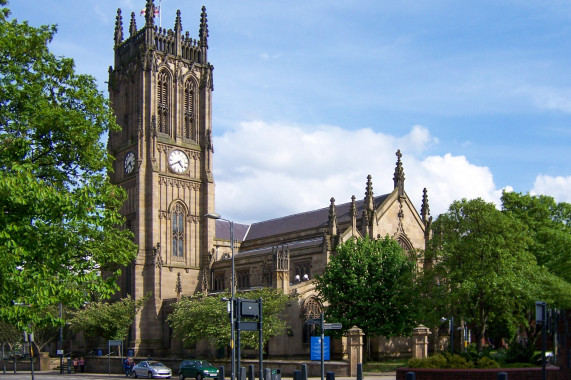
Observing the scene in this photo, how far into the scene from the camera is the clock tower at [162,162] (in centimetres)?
7281

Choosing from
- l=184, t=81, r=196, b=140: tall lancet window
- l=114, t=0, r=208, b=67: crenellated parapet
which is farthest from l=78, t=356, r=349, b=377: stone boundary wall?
l=114, t=0, r=208, b=67: crenellated parapet

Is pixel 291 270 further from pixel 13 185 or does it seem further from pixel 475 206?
pixel 13 185

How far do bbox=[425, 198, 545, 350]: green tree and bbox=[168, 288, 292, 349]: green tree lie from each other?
39.8ft

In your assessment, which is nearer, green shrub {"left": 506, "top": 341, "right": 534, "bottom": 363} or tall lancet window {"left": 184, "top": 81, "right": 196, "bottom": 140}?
green shrub {"left": 506, "top": 341, "right": 534, "bottom": 363}

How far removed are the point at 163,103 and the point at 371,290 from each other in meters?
38.2

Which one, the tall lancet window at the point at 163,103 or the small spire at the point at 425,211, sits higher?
the tall lancet window at the point at 163,103

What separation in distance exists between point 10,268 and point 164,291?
5510 cm

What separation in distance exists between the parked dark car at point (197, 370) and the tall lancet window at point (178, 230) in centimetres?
3117

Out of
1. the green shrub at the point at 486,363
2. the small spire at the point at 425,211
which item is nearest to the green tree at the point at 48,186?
the green shrub at the point at 486,363

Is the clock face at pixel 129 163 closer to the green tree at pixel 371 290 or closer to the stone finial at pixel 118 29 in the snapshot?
the stone finial at pixel 118 29

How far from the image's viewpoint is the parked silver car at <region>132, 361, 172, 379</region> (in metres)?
48.8

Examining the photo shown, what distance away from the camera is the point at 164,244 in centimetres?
7519

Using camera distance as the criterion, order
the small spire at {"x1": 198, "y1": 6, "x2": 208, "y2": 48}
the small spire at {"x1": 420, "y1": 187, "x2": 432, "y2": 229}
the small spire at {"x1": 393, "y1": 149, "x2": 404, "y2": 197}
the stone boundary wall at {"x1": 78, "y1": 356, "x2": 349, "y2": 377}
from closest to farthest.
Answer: the stone boundary wall at {"x1": 78, "y1": 356, "x2": 349, "y2": 377} < the small spire at {"x1": 393, "y1": 149, "x2": 404, "y2": 197} < the small spire at {"x1": 420, "y1": 187, "x2": 432, "y2": 229} < the small spire at {"x1": 198, "y1": 6, "x2": 208, "y2": 48}

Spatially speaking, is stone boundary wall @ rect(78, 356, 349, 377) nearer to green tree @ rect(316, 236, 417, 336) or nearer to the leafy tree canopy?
green tree @ rect(316, 236, 417, 336)
